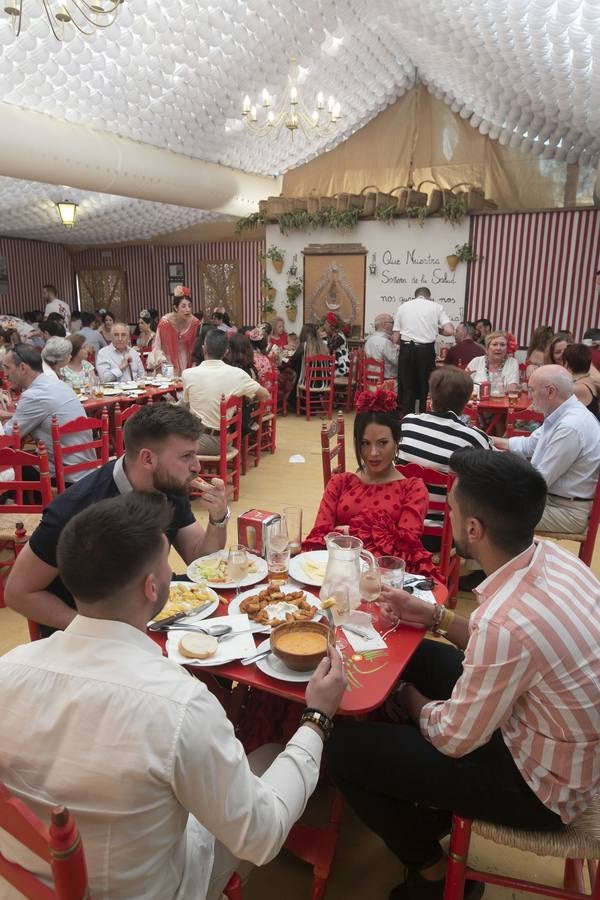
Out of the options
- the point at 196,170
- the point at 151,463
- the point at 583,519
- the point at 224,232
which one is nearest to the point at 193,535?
the point at 151,463

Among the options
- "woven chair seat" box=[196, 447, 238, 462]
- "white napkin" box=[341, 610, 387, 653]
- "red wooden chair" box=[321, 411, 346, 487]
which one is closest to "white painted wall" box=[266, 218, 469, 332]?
"woven chair seat" box=[196, 447, 238, 462]

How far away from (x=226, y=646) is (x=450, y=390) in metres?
2.26

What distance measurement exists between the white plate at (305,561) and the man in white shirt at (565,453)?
1.85 m

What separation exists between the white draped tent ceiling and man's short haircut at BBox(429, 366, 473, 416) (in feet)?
14.3

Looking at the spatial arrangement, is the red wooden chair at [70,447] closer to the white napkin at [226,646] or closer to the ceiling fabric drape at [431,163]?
the white napkin at [226,646]

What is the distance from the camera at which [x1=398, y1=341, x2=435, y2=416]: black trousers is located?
8.44 meters

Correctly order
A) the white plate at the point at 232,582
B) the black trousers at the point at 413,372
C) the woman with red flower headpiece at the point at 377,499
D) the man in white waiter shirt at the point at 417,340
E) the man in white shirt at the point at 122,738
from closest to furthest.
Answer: the man in white shirt at the point at 122,738 < the white plate at the point at 232,582 < the woman with red flower headpiece at the point at 377,499 < the man in white waiter shirt at the point at 417,340 < the black trousers at the point at 413,372

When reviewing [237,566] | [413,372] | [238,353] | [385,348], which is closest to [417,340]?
[413,372]

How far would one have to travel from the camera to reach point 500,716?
151cm

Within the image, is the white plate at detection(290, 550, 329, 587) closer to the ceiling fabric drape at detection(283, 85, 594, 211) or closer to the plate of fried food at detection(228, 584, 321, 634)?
the plate of fried food at detection(228, 584, 321, 634)

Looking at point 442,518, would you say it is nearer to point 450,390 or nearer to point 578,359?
point 450,390

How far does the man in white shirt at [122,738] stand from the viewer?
1.10m

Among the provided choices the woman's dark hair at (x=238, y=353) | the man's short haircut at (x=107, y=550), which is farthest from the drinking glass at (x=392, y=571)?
the woman's dark hair at (x=238, y=353)

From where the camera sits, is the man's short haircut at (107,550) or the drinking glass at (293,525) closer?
the man's short haircut at (107,550)
